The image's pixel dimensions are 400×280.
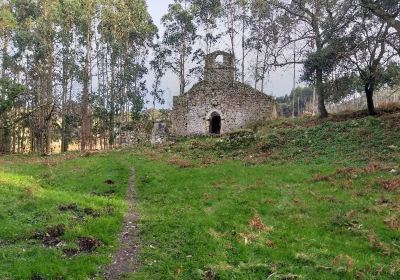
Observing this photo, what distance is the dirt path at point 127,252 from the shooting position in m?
9.91

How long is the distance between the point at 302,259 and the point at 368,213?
13.4ft

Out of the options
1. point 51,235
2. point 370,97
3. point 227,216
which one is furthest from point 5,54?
point 227,216

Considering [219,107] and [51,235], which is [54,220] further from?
[219,107]

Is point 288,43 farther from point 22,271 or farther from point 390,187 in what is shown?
point 22,271

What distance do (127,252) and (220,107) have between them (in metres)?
32.1

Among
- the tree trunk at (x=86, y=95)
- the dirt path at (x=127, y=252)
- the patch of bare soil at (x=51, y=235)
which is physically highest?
the tree trunk at (x=86, y=95)

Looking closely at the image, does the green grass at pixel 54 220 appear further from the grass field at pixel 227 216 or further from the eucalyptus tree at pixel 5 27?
the eucalyptus tree at pixel 5 27

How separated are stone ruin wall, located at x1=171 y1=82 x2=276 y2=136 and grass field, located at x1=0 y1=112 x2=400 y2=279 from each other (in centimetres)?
1777

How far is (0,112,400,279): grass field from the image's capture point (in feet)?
32.9

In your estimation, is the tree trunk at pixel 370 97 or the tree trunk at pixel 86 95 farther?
the tree trunk at pixel 86 95

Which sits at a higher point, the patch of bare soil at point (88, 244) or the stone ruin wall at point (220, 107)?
the stone ruin wall at point (220, 107)


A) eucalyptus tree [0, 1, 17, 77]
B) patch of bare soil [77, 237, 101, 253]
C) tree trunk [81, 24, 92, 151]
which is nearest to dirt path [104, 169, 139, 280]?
patch of bare soil [77, 237, 101, 253]

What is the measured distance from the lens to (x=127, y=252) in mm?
11125

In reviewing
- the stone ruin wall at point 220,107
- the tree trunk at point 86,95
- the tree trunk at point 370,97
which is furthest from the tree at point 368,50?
the tree trunk at point 86,95
